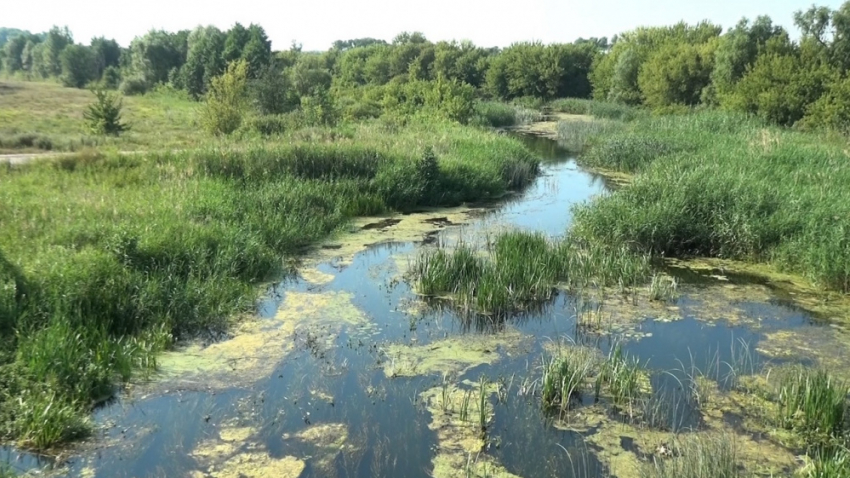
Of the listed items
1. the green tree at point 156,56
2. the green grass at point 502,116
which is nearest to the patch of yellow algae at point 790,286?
the green grass at point 502,116

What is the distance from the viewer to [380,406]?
17.6 ft

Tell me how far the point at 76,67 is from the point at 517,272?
64.9 meters

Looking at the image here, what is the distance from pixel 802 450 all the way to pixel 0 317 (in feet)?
22.7

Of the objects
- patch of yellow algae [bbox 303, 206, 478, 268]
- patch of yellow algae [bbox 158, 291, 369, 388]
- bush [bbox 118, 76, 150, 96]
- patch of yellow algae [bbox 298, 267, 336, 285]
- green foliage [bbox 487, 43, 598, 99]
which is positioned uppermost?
green foliage [bbox 487, 43, 598, 99]

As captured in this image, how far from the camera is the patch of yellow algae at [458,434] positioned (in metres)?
4.43

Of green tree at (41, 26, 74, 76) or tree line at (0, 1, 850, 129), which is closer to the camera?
tree line at (0, 1, 850, 129)

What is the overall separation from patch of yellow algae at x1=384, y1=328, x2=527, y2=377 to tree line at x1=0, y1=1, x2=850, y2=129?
62.3 feet

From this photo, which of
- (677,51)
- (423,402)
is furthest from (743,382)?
(677,51)

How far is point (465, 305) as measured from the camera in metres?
7.66

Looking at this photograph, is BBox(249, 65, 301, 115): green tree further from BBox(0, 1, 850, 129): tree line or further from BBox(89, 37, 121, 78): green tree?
BBox(89, 37, 121, 78): green tree

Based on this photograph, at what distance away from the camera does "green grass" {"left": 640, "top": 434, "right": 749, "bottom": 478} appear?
4.00 m

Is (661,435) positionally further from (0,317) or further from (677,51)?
(677,51)

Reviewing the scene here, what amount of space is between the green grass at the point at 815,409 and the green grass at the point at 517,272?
3.23 m

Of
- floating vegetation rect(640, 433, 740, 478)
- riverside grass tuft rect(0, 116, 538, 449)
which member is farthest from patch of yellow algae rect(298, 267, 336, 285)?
floating vegetation rect(640, 433, 740, 478)
